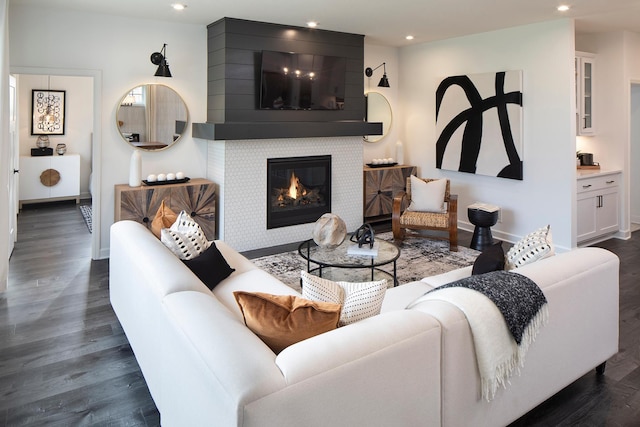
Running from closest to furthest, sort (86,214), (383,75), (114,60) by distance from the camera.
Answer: (114,60)
(383,75)
(86,214)

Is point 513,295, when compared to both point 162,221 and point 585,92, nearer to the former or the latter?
point 162,221

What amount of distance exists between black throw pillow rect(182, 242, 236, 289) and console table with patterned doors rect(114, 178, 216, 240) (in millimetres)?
2139

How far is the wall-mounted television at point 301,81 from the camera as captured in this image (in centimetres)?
515

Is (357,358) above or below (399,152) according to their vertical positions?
below

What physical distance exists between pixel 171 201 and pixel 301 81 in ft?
6.66

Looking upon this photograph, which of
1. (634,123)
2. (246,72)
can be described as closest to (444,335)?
(246,72)

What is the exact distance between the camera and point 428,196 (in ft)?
17.9

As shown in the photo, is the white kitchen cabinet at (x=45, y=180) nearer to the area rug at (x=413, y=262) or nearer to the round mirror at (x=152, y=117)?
the round mirror at (x=152, y=117)

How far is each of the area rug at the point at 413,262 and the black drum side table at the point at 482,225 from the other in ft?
0.65

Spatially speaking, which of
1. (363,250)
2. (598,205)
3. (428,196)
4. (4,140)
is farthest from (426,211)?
(4,140)

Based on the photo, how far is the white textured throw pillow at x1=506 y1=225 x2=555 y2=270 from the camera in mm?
2504

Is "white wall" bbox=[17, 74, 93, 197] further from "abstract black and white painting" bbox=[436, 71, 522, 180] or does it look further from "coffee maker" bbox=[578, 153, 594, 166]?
"coffee maker" bbox=[578, 153, 594, 166]

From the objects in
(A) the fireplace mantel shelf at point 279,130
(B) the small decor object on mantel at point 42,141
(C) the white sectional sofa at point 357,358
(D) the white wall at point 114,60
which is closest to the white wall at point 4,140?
(D) the white wall at point 114,60

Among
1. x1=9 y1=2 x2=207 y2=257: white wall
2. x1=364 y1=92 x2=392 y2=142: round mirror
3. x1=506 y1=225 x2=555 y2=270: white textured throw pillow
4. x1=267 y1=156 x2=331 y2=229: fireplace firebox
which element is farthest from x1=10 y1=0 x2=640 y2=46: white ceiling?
x1=506 y1=225 x2=555 y2=270: white textured throw pillow
